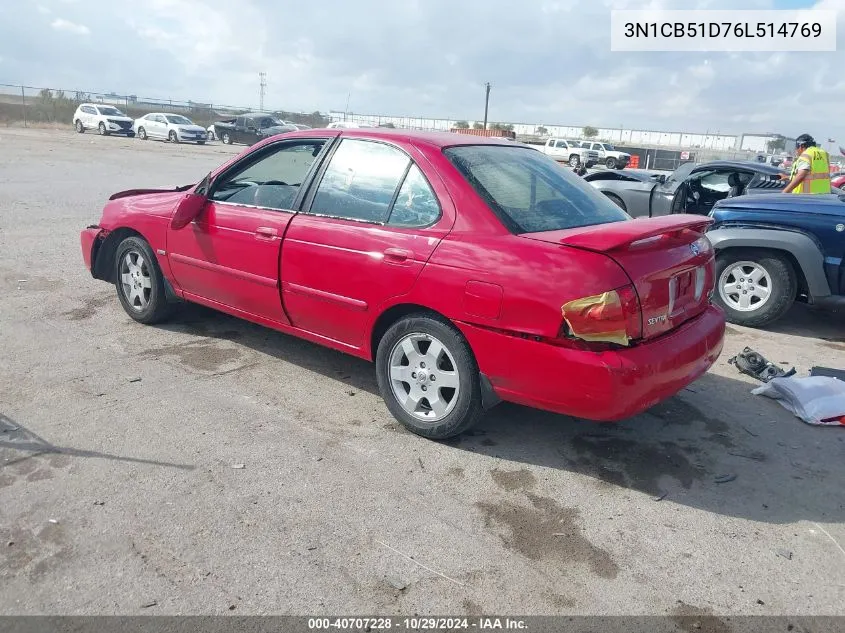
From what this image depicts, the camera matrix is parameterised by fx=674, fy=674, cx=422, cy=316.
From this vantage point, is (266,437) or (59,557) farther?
(266,437)

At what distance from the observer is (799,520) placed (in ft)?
10.4

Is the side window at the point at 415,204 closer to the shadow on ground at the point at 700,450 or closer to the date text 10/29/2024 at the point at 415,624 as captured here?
the shadow on ground at the point at 700,450

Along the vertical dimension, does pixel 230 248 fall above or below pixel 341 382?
above

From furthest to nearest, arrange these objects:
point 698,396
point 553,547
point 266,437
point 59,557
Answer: point 698,396 < point 266,437 < point 553,547 < point 59,557

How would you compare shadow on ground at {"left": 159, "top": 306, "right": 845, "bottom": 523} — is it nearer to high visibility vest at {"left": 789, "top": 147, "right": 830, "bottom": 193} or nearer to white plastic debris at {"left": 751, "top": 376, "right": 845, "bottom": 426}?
white plastic debris at {"left": 751, "top": 376, "right": 845, "bottom": 426}

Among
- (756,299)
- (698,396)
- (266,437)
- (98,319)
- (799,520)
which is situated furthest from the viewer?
(756,299)

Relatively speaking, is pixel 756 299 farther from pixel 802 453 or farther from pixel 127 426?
pixel 127 426

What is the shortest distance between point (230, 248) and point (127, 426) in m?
1.43

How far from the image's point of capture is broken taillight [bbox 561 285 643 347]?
3.10 meters

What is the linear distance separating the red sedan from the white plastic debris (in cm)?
93

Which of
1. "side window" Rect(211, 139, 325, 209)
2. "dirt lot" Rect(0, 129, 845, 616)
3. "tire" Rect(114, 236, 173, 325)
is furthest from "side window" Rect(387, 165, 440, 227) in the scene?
"tire" Rect(114, 236, 173, 325)

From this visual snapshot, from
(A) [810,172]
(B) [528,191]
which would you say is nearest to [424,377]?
(B) [528,191]

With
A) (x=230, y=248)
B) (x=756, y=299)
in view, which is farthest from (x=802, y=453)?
(x=230, y=248)

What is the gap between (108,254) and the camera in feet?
19.2
